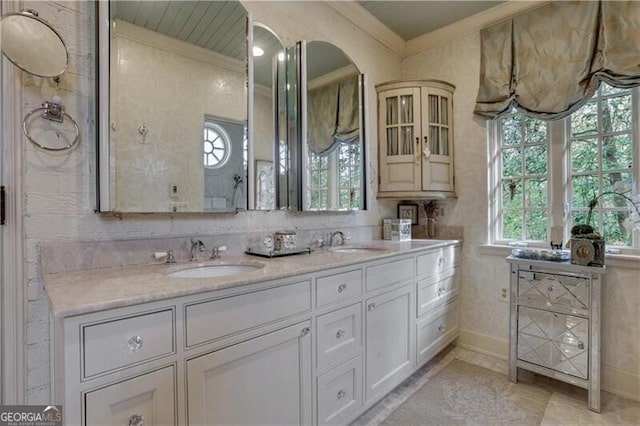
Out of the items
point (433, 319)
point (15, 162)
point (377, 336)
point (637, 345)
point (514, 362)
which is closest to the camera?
point (15, 162)

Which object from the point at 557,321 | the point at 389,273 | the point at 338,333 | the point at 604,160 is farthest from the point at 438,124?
the point at 338,333

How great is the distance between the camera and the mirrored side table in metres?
1.88

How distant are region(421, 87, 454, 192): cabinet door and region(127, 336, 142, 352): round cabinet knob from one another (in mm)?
2238

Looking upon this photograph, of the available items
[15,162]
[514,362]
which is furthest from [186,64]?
[514,362]

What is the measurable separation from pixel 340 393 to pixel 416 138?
6.47 feet

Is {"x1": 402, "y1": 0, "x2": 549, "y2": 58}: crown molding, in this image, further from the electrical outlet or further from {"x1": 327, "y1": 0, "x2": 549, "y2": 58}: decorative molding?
the electrical outlet

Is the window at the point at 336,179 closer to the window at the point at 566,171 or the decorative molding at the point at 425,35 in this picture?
the decorative molding at the point at 425,35

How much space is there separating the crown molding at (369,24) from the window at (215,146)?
143 centimetres

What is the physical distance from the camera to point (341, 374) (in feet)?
5.19

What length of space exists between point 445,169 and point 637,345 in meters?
1.69

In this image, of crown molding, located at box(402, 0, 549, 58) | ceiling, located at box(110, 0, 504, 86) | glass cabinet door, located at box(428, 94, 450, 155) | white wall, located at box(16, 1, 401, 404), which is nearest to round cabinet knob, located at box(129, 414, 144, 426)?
white wall, located at box(16, 1, 401, 404)

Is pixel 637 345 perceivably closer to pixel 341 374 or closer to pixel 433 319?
pixel 433 319

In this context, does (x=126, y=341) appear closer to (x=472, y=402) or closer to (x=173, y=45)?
(x=173, y=45)

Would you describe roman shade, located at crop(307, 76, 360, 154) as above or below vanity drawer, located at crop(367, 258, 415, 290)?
above
